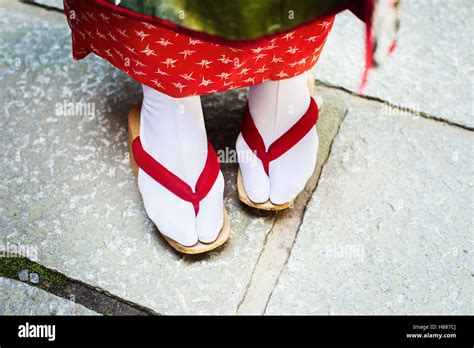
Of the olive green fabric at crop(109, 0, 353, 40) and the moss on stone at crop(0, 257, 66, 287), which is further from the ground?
the olive green fabric at crop(109, 0, 353, 40)

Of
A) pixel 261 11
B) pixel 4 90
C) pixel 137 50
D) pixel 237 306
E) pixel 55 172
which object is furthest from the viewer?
pixel 4 90

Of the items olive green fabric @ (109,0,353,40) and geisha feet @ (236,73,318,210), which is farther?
geisha feet @ (236,73,318,210)

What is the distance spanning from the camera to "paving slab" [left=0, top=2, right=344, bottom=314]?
938mm

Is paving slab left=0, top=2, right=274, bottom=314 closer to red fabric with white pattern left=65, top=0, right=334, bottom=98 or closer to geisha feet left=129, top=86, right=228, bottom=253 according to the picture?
geisha feet left=129, top=86, right=228, bottom=253

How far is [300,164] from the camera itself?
0.99 m

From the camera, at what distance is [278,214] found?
1029 millimetres

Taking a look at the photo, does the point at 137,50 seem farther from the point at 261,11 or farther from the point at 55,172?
the point at 55,172

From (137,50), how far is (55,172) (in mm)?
375

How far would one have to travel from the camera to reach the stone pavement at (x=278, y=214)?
0.93 metres

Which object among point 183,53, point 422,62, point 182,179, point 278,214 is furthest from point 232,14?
point 422,62

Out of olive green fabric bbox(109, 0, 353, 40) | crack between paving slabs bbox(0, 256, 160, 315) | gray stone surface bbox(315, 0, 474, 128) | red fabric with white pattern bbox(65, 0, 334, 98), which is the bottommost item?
crack between paving slabs bbox(0, 256, 160, 315)

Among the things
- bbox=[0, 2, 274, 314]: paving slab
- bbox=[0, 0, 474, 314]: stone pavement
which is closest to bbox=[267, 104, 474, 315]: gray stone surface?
bbox=[0, 0, 474, 314]: stone pavement
